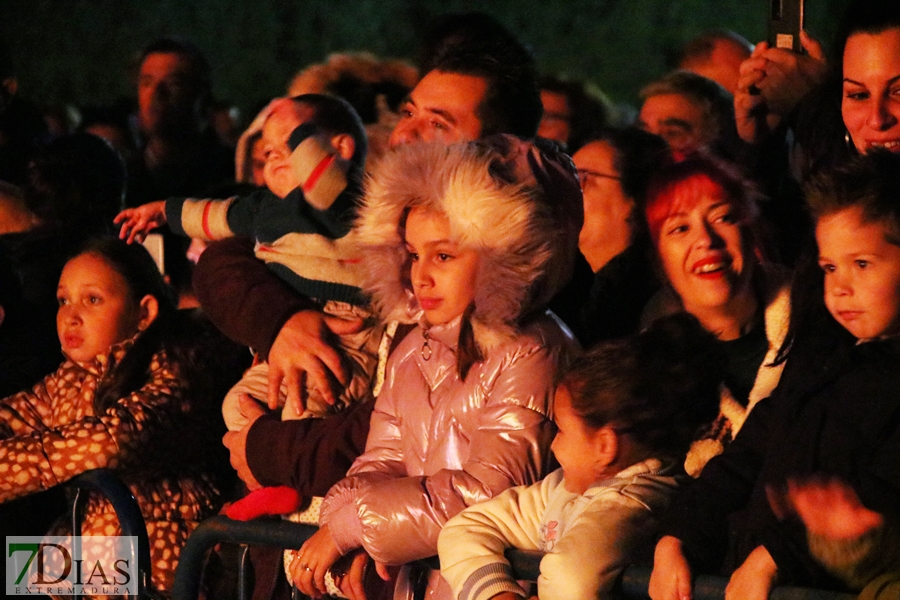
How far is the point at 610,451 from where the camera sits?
318 cm

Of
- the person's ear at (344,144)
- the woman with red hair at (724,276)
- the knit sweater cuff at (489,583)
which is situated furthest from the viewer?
the person's ear at (344,144)

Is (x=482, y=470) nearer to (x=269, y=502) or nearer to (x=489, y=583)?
(x=489, y=583)

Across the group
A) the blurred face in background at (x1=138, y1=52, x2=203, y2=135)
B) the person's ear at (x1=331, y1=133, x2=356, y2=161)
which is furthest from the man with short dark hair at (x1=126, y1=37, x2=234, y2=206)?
the person's ear at (x1=331, y1=133, x2=356, y2=161)

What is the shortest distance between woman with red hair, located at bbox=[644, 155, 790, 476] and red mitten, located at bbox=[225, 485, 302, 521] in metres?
1.25

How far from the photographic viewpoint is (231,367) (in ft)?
16.5

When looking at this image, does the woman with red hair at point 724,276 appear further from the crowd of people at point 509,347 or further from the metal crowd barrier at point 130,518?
the metal crowd barrier at point 130,518

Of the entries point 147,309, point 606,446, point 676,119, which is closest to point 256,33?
point 676,119

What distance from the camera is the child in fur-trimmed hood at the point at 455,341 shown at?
341 centimetres

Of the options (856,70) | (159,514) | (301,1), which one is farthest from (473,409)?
(301,1)

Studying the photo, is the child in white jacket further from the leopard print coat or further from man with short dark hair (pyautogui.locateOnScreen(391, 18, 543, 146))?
the leopard print coat

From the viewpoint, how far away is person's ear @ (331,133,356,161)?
461 cm

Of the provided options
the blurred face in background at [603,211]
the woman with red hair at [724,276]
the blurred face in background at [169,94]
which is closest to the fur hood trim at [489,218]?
the woman with red hair at [724,276]

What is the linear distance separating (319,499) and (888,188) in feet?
6.48

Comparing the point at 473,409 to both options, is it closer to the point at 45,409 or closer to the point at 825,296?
the point at 825,296
